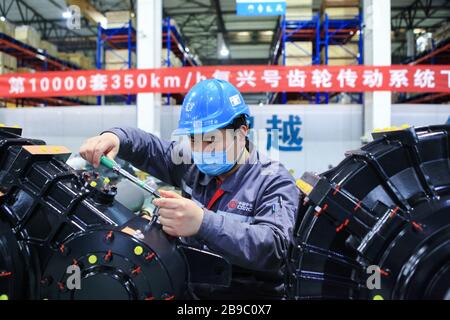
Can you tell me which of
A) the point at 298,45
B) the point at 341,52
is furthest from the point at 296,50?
the point at 341,52

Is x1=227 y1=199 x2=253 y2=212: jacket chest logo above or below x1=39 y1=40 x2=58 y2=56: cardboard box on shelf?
below

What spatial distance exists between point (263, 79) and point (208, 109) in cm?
427

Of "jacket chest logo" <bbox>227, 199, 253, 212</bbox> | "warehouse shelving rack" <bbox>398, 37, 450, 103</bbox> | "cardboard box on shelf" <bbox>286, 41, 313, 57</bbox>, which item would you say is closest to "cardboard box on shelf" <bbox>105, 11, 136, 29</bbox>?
"cardboard box on shelf" <bbox>286, 41, 313, 57</bbox>

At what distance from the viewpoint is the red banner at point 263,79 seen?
16.8 feet

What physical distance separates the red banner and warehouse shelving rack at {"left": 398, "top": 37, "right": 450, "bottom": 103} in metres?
1.82

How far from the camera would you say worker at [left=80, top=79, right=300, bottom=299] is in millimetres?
891

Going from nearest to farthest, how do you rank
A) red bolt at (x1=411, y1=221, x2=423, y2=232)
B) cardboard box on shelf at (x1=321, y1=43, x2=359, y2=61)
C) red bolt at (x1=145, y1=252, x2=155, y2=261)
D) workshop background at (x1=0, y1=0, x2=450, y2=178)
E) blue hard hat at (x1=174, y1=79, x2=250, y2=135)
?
1. red bolt at (x1=411, y1=221, x2=423, y2=232)
2. red bolt at (x1=145, y1=252, x2=155, y2=261)
3. blue hard hat at (x1=174, y1=79, x2=250, y2=135)
4. workshop background at (x1=0, y1=0, x2=450, y2=178)
5. cardboard box on shelf at (x1=321, y1=43, x2=359, y2=61)

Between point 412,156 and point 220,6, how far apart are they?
1007 cm

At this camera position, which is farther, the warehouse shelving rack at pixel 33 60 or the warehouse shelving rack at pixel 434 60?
the warehouse shelving rack at pixel 33 60

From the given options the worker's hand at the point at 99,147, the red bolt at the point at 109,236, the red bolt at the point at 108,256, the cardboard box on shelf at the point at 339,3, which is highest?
the cardboard box on shelf at the point at 339,3

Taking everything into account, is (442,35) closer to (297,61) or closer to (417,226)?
(297,61)

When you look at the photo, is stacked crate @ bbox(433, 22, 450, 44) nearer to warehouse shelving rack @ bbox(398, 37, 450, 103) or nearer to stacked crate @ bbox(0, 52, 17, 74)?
warehouse shelving rack @ bbox(398, 37, 450, 103)

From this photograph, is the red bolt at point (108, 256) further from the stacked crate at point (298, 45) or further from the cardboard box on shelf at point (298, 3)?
the cardboard box on shelf at point (298, 3)

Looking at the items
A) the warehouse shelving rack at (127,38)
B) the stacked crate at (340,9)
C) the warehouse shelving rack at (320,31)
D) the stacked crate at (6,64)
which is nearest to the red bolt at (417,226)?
the warehouse shelving rack at (320,31)
